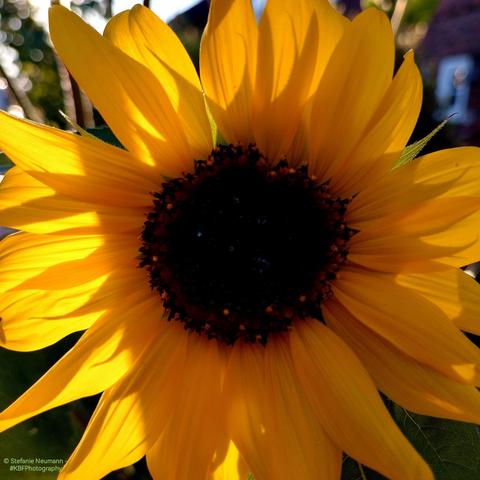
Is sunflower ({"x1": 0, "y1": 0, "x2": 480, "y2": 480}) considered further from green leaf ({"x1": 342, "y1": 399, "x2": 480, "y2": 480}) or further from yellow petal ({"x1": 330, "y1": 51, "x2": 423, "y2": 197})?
green leaf ({"x1": 342, "y1": 399, "x2": 480, "y2": 480})

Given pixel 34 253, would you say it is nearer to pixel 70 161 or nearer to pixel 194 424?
pixel 70 161

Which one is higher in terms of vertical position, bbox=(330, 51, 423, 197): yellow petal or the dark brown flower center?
bbox=(330, 51, 423, 197): yellow petal

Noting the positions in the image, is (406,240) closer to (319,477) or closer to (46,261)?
(319,477)

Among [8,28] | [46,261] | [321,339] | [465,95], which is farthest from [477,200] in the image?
[465,95]

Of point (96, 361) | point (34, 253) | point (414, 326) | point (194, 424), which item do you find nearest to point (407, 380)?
point (414, 326)

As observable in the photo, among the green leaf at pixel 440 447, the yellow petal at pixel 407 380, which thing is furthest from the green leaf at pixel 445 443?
the yellow petal at pixel 407 380

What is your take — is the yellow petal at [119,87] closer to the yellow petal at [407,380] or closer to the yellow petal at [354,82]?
the yellow petal at [354,82]

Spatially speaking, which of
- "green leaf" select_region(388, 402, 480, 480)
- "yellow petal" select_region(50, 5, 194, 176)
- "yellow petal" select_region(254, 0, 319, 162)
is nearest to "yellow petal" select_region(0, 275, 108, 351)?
"yellow petal" select_region(50, 5, 194, 176)
